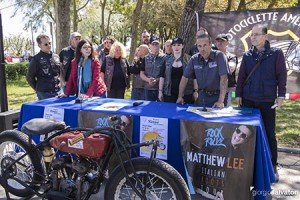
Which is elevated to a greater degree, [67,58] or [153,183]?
[67,58]

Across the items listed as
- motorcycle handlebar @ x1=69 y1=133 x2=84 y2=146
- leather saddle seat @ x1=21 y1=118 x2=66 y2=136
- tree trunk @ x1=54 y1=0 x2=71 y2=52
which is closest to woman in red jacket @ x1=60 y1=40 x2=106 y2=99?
leather saddle seat @ x1=21 y1=118 x2=66 y2=136

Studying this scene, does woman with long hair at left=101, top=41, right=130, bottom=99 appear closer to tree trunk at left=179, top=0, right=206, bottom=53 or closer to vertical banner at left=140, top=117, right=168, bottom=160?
tree trunk at left=179, top=0, right=206, bottom=53

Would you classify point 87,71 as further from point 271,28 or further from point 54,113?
point 271,28

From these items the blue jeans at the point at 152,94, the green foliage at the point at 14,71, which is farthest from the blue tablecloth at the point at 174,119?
the green foliage at the point at 14,71

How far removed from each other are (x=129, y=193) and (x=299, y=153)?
338 centimetres

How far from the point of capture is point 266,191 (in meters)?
3.38

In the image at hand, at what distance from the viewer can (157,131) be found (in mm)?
3734

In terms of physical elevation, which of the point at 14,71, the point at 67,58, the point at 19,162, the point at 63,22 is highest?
the point at 63,22

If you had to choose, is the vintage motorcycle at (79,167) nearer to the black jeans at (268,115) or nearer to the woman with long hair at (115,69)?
the black jeans at (268,115)

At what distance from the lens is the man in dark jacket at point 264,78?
418cm

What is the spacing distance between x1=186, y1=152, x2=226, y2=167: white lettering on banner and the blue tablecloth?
5.6 inches

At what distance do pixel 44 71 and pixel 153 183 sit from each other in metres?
3.11

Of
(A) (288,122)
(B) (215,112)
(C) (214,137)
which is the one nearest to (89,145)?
(C) (214,137)

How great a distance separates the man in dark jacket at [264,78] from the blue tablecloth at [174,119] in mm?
348
